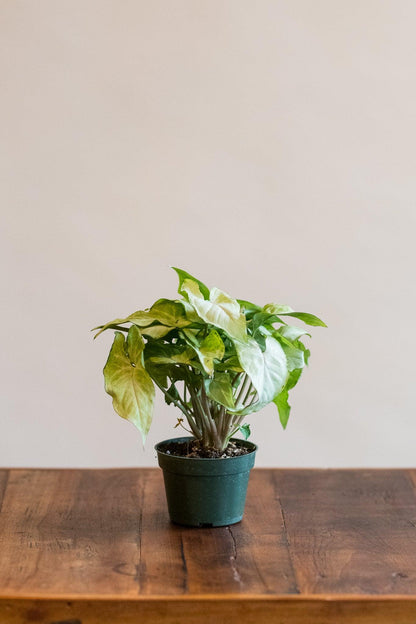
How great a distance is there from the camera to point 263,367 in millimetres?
1062

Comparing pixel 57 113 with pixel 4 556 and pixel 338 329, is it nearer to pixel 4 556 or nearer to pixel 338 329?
pixel 338 329

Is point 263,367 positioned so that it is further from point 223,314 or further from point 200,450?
point 200,450

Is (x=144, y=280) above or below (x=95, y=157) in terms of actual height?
below

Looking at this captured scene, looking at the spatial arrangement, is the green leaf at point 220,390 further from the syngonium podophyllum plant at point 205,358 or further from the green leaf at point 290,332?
the green leaf at point 290,332

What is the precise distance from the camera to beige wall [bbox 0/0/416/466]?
2057mm

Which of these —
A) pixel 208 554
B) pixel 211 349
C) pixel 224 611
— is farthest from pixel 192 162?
pixel 224 611

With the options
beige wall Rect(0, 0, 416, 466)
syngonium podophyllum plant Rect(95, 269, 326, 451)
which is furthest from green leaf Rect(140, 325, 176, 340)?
beige wall Rect(0, 0, 416, 466)

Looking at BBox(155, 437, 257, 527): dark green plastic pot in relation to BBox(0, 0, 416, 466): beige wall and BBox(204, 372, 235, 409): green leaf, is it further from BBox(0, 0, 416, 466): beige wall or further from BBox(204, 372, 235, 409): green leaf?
BBox(0, 0, 416, 466): beige wall

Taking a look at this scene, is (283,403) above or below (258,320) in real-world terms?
below

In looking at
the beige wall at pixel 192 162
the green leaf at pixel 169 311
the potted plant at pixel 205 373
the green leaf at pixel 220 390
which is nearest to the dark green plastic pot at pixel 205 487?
the potted plant at pixel 205 373

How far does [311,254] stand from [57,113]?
2.62 ft

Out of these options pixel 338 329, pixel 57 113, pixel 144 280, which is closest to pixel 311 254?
pixel 338 329

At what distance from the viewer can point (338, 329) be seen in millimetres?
2137

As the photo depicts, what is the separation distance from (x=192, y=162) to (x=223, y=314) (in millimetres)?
1083
